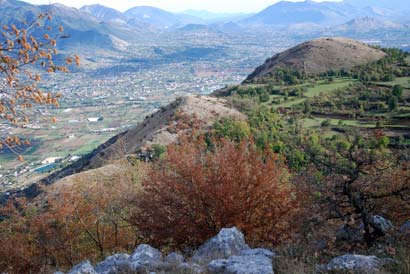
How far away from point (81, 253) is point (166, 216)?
15.4ft

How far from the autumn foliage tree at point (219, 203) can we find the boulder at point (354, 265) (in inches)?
156

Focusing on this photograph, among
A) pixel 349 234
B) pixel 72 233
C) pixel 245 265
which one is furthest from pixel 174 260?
pixel 72 233

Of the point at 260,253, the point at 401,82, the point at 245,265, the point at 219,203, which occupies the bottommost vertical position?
the point at 401,82

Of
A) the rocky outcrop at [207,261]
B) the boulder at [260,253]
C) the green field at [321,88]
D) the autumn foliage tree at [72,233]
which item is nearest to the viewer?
the rocky outcrop at [207,261]

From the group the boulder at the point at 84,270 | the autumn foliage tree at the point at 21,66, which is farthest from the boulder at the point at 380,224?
the autumn foliage tree at the point at 21,66

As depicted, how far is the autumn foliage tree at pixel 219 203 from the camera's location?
34.6 feet

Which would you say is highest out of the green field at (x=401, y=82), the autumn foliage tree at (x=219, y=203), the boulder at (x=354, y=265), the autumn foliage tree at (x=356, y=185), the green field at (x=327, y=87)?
the autumn foliage tree at (x=356, y=185)

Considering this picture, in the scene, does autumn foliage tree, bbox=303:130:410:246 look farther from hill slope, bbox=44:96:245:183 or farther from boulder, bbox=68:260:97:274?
hill slope, bbox=44:96:245:183

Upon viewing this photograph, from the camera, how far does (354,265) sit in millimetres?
6043

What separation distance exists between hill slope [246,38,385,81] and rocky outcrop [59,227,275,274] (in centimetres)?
4669

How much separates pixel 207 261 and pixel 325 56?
5370 centimetres

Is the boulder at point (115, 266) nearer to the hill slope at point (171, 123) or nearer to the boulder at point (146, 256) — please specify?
the boulder at point (146, 256)

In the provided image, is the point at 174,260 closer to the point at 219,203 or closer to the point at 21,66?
the point at 219,203

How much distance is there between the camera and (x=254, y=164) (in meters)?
11.1
